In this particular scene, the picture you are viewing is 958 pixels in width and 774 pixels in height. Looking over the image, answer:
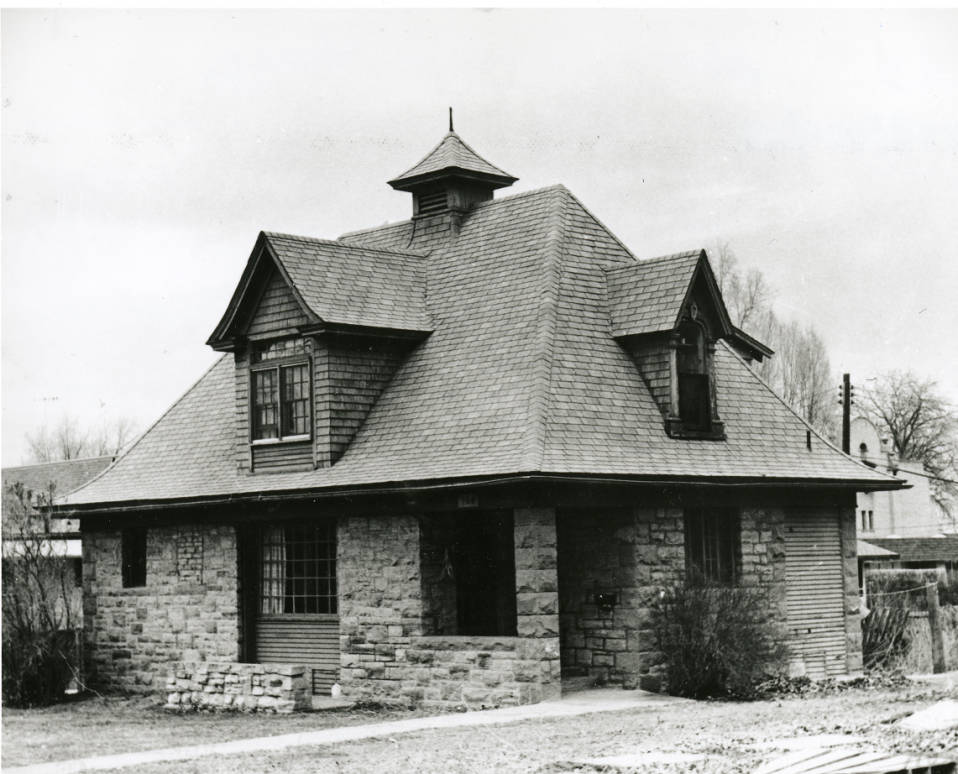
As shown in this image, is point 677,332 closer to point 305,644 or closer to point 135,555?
point 305,644

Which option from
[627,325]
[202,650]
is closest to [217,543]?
[202,650]

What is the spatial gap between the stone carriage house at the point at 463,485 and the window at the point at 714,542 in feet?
0.12

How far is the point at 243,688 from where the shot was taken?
20.8 m

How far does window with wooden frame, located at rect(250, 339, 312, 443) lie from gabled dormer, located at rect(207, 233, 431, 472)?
2cm

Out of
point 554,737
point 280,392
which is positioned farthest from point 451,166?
point 554,737

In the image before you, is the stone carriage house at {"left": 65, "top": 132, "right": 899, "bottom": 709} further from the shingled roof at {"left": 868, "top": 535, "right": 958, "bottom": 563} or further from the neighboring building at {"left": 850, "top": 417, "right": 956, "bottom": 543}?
the neighboring building at {"left": 850, "top": 417, "right": 956, "bottom": 543}

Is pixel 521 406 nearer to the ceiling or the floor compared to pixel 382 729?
nearer to the ceiling

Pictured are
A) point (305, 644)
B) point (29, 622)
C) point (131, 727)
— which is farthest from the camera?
point (29, 622)

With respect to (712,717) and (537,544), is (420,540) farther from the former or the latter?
(712,717)

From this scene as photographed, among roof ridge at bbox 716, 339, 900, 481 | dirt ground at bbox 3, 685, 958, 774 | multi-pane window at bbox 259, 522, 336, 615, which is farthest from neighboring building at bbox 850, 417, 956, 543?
dirt ground at bbox 3, 685, 958, 774

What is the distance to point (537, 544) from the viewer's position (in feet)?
64.5

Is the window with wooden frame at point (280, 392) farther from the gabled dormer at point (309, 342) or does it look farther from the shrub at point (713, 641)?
the shrub at point (713, 641)

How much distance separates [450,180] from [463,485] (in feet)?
25.4

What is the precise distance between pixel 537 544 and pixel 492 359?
11.5ft
